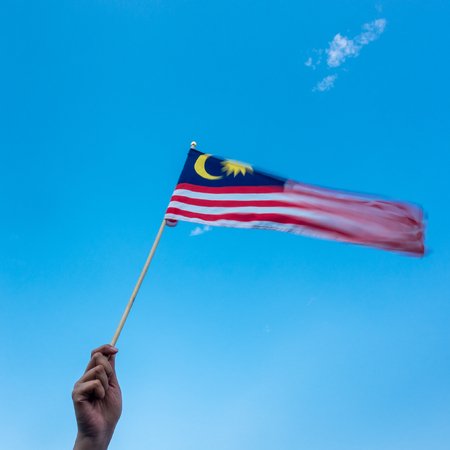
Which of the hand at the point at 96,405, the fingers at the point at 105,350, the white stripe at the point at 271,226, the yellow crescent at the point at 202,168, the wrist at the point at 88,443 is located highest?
the yellow crescent at the point at 202,168

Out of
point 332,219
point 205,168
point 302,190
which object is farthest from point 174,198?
point 332,219

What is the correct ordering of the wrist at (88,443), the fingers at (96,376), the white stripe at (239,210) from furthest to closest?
the white stripe at (239,210) < the fingers at (96,376) < the wrist at (88,443)

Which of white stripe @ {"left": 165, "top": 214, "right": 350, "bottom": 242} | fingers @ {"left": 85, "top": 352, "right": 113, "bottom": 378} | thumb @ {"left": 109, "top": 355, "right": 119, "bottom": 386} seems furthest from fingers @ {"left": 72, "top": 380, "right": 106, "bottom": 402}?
white stripe @ {"left": 165, "top": 214, "right": 350, "bottom": 242}

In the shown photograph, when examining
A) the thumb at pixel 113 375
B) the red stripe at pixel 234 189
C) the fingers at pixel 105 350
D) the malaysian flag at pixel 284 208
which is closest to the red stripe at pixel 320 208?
the malaysian flag at pixel 284 208

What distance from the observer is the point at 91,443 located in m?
4.43

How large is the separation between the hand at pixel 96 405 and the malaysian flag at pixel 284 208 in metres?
4.30

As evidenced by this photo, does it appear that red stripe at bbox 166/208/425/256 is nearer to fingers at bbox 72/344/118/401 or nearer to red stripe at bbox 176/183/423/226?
red stripe at bbox 176/183/423/226

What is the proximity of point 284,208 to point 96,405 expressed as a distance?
18.1 ft

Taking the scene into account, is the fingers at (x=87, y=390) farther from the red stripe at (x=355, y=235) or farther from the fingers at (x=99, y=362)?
the red stripe at (x=355, y=235)

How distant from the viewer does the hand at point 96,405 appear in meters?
4.45

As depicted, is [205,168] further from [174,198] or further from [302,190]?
[302,190]

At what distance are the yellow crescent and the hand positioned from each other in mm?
5498

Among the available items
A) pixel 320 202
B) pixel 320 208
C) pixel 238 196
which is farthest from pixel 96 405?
pixel 320 202

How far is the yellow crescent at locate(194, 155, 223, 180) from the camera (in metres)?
9.63
